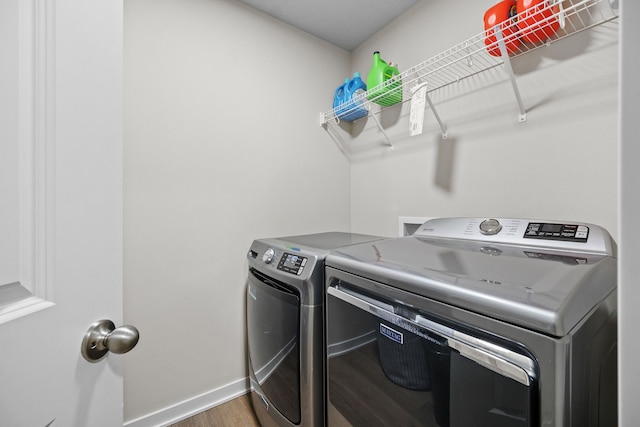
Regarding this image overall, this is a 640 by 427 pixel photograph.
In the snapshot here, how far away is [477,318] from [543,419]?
199mm

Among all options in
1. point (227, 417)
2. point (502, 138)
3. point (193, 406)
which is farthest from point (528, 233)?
point (193, 406)

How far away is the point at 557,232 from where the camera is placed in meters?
1.01

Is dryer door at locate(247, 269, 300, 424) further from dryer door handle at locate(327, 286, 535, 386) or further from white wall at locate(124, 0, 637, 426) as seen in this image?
dryer door handle at locate(327, 286, 535, 386)

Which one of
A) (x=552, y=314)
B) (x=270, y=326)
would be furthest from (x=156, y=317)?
(x=552, y=314)

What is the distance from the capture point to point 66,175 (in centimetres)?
47

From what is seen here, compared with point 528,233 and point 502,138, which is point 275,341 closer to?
point 528,233

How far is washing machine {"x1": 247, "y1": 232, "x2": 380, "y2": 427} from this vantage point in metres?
1.11

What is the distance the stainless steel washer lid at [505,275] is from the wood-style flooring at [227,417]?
1.13 metres

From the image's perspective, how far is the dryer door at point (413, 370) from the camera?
569 millimetres

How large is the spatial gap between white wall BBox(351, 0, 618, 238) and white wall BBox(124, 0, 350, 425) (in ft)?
2.18

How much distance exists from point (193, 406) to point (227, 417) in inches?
8.0

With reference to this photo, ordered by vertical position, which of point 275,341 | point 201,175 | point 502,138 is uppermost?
point 502,138

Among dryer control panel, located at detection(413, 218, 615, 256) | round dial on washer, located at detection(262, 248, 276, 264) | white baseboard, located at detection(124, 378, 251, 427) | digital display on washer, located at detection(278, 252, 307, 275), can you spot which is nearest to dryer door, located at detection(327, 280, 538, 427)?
digital display on washer, located at detection(278, 252, 307, 275)
